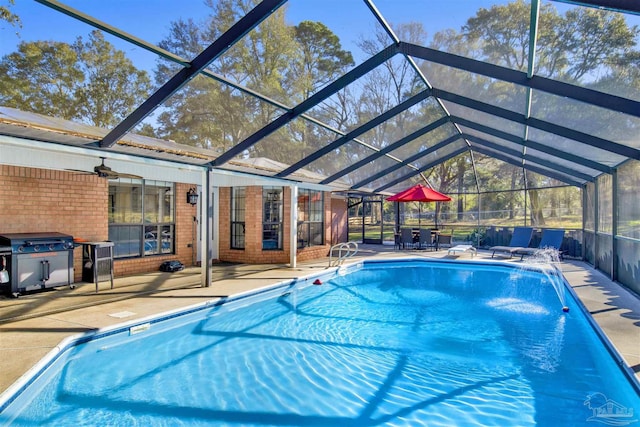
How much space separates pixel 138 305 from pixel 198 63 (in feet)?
12.4

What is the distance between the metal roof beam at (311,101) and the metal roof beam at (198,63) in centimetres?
223

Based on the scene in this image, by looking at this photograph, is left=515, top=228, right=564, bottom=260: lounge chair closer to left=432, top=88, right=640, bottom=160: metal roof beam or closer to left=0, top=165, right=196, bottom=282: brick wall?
left=432, top=88, right=640, bottom=160: metal roof beam

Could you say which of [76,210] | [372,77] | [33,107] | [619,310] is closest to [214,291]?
[76,210]

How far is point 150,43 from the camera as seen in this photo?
14.8ft

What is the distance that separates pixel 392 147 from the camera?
35.7ft

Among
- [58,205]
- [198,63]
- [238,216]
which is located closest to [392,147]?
[238,216]

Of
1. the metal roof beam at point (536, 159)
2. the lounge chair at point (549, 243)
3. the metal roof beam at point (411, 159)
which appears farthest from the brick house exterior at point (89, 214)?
the lounge chair at point (549, 243)

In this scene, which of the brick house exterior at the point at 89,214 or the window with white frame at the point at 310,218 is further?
the window with white frame at the point at 310,218

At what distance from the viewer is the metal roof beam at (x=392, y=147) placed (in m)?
10.3

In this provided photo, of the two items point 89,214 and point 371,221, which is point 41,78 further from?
point 371,221

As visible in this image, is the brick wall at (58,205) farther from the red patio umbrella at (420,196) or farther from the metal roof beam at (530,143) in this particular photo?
the red patio umbrella at (420,196)

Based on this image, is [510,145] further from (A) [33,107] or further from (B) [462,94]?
(A) [33,107]

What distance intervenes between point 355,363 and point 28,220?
6517 millimetres

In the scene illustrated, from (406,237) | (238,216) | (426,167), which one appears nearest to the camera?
(238,216)
